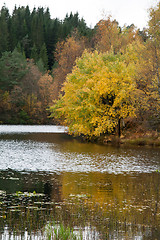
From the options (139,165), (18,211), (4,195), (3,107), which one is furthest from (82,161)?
(3,107)

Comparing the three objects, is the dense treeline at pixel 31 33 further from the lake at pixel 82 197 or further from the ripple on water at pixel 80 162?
the lake at pixel 82 197

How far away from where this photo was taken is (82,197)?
→ 15.5m

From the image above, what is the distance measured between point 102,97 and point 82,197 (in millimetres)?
31502

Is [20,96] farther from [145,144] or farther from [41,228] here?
[41,228]

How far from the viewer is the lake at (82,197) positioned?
10495 millimetres

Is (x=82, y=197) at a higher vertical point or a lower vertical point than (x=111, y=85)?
lower

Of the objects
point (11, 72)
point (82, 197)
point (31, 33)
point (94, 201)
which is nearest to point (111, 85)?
point (82, 197)

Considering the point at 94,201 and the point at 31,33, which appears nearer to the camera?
the point at 94,201

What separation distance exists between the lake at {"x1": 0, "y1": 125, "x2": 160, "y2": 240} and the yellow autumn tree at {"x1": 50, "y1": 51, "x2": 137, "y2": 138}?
1572 cm

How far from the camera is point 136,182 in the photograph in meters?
19.8

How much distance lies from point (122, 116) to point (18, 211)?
3430 cm

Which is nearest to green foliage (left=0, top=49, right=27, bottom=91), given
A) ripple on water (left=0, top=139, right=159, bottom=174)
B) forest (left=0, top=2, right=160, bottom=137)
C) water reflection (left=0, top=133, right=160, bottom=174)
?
forest (left=0, top=2, right=160, bottom=137)

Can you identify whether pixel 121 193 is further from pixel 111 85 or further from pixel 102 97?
pixel 102 97

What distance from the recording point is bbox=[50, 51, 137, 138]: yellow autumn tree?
4444 cm
